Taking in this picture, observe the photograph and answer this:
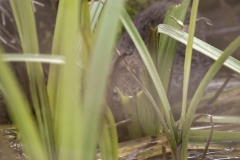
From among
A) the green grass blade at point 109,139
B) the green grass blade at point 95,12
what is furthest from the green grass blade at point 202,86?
the green grass blade at point 95,12

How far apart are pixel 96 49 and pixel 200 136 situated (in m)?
0.32

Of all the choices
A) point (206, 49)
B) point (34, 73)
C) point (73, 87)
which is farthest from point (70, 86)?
point (206, 49)

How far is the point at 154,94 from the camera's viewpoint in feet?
1.98

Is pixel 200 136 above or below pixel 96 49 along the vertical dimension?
below

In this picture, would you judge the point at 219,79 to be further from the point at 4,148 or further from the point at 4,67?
the point at 4,67

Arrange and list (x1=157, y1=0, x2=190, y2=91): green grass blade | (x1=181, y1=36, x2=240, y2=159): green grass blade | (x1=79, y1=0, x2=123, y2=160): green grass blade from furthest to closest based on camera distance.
Result: (x1=157, y1=0, x2=190, y2=91): green grass blade → (x1=181, y1=36, x2=240, y2=159): green grass blade → (x1=79, y1=0, x2=123, y2=160): green grass blade

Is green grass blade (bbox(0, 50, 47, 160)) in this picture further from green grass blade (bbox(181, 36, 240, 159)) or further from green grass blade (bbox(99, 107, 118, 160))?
green grass blade (bbox(181, 36, 240, 159))

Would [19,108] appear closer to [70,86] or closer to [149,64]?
[70,86]

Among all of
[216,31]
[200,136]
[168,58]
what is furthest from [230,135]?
[216,31]

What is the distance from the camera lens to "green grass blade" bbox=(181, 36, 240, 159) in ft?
1.36

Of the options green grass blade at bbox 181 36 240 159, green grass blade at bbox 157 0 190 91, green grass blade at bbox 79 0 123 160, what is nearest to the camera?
green grass blade at bbox 79 0 123 160

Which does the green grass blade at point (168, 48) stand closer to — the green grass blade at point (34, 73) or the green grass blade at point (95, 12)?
the green grass blade at point (95, 12)

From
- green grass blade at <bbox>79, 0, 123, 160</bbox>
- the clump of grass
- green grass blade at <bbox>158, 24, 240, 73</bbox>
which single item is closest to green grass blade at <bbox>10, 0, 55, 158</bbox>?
the clump of grass

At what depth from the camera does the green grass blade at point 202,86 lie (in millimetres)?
414
